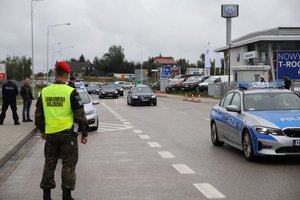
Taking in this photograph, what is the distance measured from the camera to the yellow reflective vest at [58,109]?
6746 mm

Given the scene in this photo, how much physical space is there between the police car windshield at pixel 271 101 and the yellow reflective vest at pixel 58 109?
16.9ft

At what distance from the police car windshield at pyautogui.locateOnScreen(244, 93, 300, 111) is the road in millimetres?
1061

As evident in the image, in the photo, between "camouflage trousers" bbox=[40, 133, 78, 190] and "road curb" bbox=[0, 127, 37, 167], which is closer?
"camouflage trousers" bbox=[40, 133, 78, 190]

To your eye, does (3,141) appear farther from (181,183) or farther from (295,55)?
(295,55)

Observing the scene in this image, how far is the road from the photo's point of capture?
292 inches

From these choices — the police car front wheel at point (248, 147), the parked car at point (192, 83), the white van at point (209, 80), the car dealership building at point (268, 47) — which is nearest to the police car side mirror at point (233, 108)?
the police car front wheel at point (248, 147)

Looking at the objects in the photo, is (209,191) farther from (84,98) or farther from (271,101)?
(84,98)

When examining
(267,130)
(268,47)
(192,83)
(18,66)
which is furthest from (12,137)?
(18,66)

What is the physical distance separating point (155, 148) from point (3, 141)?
12.8 ft

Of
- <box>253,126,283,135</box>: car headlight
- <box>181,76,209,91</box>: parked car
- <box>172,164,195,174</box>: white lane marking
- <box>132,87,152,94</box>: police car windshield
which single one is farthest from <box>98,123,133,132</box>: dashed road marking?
<box>181,76,209,91</box>: parked car

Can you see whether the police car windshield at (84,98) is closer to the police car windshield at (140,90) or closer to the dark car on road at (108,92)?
the police car windshield at (140,90)

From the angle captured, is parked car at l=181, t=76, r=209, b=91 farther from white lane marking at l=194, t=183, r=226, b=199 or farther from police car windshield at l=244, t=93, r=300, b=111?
white lane marking at l=194, t=183, r=226, b=199

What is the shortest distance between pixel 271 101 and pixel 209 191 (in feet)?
14.3

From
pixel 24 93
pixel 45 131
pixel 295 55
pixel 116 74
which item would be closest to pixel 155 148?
pixel 45 131
